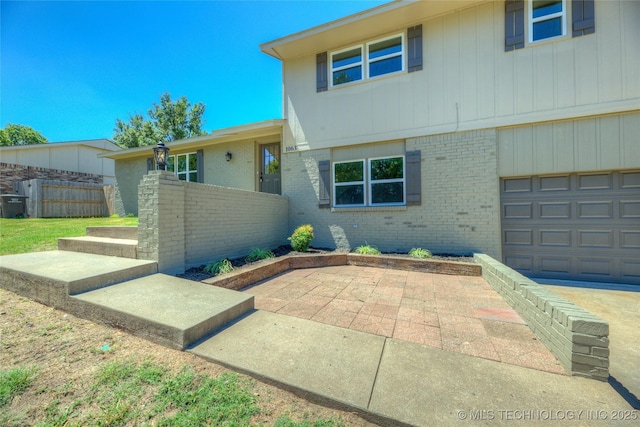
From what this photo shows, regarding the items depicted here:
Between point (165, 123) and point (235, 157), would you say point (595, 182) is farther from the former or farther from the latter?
point (165, 123)

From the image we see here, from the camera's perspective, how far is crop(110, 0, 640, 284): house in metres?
5.14

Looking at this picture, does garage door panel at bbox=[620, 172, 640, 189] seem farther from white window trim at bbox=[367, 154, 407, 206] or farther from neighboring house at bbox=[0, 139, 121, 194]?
neighboring house at bbox=[0, 139, 121, 194]

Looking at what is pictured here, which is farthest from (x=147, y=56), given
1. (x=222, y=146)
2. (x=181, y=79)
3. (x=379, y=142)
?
(x=379, y=142)

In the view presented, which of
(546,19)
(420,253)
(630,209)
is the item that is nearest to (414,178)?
(420,253)

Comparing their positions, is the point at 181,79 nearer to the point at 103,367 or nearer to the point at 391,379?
the point at 103,367

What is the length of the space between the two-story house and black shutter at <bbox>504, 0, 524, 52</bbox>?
0.09 ft

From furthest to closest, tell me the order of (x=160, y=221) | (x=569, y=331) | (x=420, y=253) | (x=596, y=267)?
(x=420, y=253) → (x=596, y=267) → (x=160, y=221) → (x=569, y=331)

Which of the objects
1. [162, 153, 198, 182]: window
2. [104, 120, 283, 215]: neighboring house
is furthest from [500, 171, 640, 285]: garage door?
[162, 153, 198, 182]: window

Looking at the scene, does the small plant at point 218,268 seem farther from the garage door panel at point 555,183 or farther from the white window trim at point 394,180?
the garage door panel at point 555,183

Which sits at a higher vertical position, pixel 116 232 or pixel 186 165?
pixel 186 165

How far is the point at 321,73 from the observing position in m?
7.55

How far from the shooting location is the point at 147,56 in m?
11.6

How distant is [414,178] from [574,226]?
3.55 meters

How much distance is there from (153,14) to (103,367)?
1023 cm
